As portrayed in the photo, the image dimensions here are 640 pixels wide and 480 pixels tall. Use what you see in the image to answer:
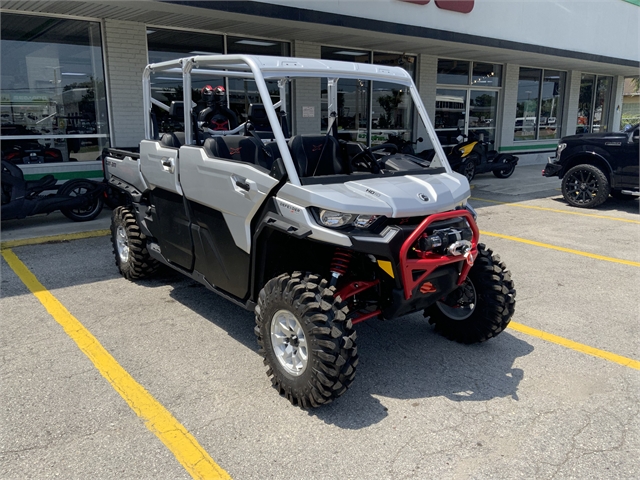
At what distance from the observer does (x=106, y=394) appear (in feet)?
11.5

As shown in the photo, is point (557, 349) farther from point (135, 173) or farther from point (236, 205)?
point (135, 173)

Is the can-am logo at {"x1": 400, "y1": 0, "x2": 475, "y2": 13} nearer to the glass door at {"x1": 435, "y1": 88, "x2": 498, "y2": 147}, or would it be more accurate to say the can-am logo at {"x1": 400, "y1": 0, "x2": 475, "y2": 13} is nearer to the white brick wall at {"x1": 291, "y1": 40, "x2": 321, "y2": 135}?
the white brick wall at {"x1": 291, "y1": 40, "x2": 321, "y2": 135}

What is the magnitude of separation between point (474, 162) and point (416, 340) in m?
9.60

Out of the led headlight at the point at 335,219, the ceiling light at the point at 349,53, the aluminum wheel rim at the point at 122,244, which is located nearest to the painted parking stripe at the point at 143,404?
the aluminum wheel rim at the point at 122,244

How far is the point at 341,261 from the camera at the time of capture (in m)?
3.50

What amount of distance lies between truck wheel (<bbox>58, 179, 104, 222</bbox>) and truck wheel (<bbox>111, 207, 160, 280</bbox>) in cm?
312

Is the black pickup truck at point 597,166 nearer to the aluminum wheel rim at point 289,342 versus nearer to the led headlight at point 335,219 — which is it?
the led headlight at point 335,219

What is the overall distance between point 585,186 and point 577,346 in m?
7.01

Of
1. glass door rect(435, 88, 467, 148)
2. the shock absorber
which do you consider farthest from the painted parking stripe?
glass door rect(435, 88, 467, 148)

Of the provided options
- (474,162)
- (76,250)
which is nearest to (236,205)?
(76,250)

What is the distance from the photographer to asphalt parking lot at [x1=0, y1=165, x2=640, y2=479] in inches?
113

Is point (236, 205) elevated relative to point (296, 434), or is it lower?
elevated

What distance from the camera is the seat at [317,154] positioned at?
4000 mm

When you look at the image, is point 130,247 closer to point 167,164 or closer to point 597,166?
point 167,164
